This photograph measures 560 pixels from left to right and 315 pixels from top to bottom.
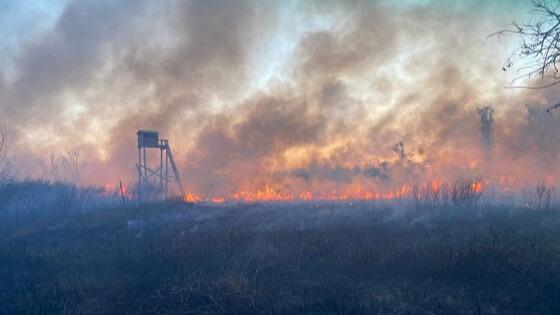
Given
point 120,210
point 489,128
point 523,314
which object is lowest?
point 523,314

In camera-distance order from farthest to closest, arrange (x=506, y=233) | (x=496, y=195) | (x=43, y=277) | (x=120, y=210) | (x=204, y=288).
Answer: (x=496, y=195) → (x=120, y=210) → (x=506, y=233) → (x=43, y=277) → (x=204, y=288)

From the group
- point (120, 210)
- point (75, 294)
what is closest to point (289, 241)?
point (75, 294)

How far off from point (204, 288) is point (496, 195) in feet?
131

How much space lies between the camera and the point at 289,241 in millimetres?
16141

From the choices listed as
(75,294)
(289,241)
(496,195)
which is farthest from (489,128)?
(75,294)

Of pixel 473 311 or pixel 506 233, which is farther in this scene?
pixel 506 233

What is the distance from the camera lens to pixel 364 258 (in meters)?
13.6

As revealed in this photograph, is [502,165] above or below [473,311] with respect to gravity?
above

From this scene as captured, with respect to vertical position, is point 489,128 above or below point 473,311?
above

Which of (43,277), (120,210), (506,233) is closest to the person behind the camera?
(43,277)

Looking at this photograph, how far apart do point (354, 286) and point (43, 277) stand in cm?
1101

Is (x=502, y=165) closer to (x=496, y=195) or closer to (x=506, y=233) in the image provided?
(x=496, y=195)

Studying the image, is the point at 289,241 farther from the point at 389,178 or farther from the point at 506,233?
the point at 389,178

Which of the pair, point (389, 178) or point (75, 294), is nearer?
point (75, 294)
